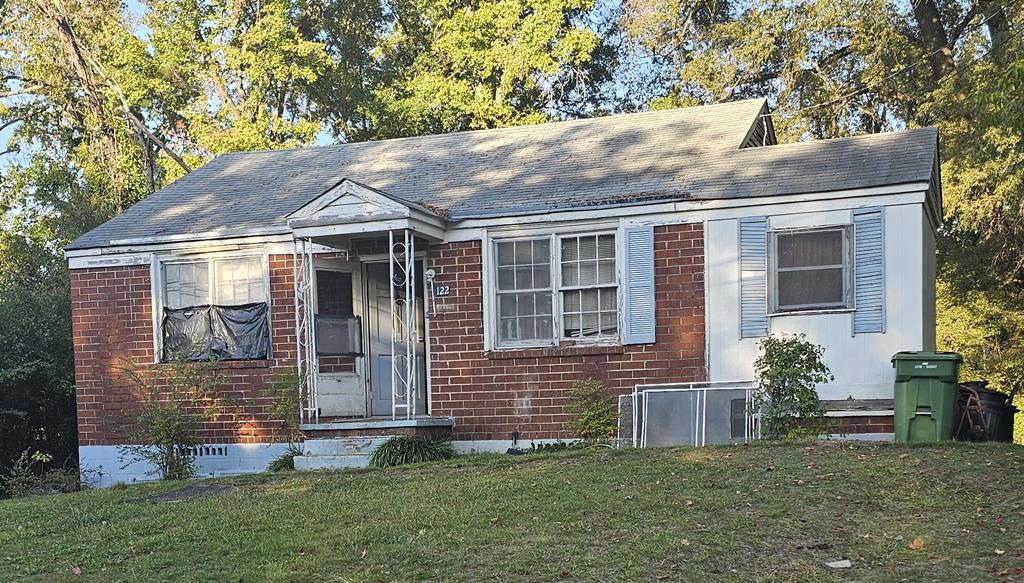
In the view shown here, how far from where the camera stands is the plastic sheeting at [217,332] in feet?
48.9

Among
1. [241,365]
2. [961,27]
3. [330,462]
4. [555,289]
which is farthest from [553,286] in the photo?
[961,27]

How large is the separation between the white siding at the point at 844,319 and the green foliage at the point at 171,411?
22.4ft

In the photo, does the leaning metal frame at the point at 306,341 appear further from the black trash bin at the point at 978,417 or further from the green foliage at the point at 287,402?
the black trash bin at the point at 978,417

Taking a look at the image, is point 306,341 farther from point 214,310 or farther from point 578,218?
point 578,218

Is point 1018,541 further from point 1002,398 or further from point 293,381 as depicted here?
point 293,381

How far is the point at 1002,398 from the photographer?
12.6 m

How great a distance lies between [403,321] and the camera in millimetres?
15102

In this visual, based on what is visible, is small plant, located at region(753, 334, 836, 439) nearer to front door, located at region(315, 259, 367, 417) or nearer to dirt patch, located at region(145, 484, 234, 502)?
front door, located at region(315, 259, 367, 417)

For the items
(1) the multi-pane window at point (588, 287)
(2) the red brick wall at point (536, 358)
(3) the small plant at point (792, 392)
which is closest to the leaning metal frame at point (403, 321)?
(2) the red brick wall at point (536, 358)

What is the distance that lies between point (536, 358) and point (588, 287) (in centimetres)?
114

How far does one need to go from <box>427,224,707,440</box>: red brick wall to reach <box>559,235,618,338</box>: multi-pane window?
0.31 m

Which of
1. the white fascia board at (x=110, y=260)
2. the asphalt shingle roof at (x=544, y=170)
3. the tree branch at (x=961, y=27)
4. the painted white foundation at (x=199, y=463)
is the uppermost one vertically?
the tree branch at (x=961, y=27)

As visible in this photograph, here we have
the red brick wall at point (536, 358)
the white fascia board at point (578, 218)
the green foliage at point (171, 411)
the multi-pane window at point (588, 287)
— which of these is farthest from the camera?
the green foliage at point (171, 411)

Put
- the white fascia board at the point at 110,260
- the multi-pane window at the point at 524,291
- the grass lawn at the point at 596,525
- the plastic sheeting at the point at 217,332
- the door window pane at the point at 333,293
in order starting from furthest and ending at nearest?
the white fascia board at the point at 110,260
the plastic sheeting at the point at 217,332
the door window pane at the point at 333,293
the multi-pane window at the point at 524,291
the grass lawn at the point at 596,525
